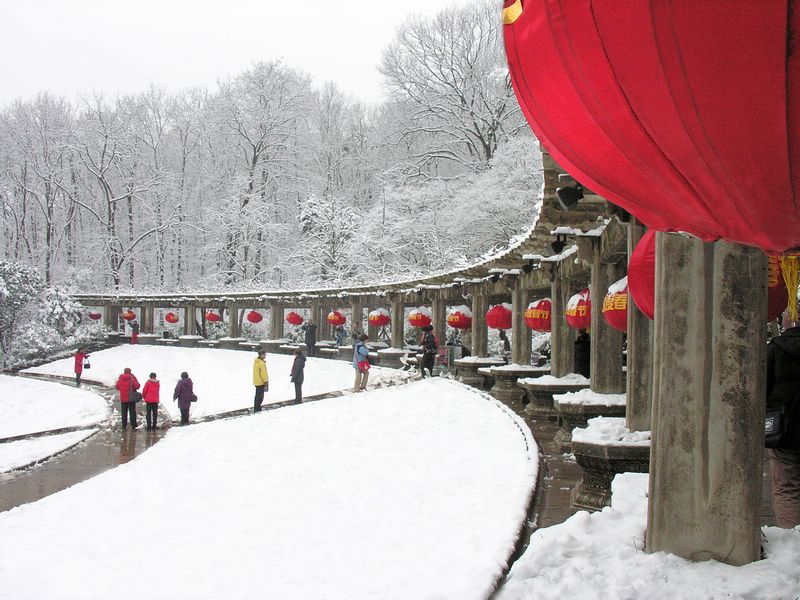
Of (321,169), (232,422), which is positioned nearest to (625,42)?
(232,422)

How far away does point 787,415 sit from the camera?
3973 mm

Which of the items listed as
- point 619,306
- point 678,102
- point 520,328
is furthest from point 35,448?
point 678,102

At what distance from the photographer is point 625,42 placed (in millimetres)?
1374

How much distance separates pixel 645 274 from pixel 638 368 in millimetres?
1655

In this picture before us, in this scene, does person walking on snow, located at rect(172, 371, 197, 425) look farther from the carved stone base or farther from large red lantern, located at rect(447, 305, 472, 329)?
the carved stone base

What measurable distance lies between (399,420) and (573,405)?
15.1ft

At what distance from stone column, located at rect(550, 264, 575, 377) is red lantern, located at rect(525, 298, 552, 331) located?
2.44 ft

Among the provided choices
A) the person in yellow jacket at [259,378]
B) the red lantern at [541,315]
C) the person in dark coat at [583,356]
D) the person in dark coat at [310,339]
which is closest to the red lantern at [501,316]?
the red lantern at [541,315]

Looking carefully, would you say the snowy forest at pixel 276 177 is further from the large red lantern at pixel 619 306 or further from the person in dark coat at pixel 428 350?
the large red lantern at pixel 619 306

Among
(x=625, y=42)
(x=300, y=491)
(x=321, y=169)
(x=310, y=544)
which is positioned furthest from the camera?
(x=321, y=169)

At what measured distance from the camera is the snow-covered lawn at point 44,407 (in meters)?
16.7

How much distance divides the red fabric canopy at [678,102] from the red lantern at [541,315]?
10.8m

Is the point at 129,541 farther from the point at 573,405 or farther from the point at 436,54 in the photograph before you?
the point at 436,54

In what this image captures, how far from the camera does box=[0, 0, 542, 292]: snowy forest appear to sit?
26.9 meters
